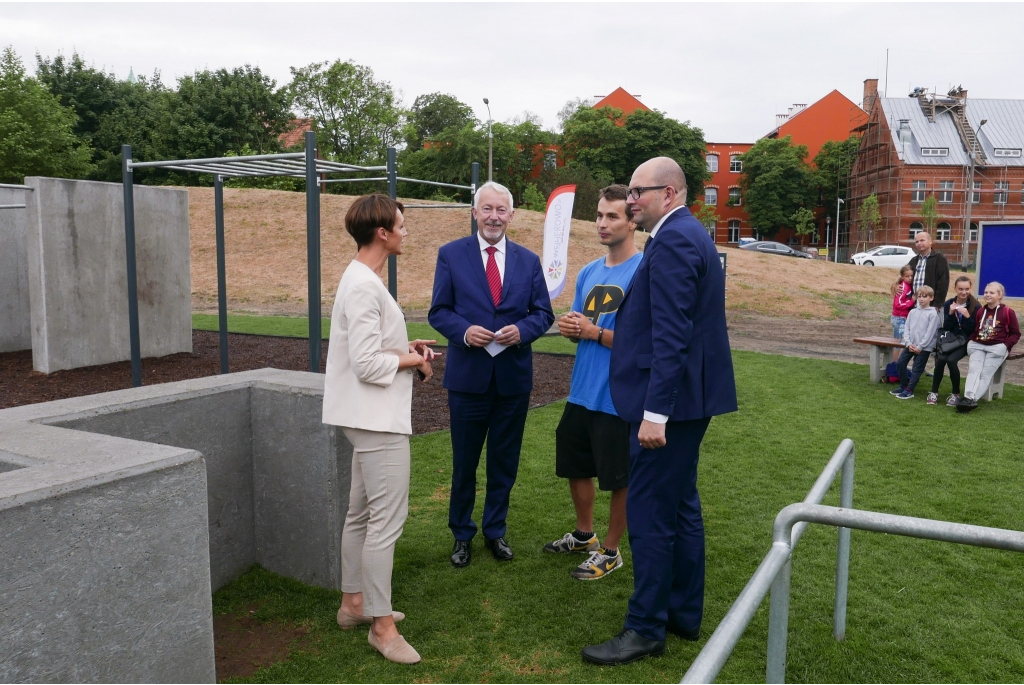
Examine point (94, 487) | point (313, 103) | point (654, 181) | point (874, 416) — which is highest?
point (313, 103)

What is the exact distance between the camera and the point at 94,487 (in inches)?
90.8

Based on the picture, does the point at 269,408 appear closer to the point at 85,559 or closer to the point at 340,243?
the point at 85,559

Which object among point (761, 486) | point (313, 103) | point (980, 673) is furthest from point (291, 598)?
point (313, 103)

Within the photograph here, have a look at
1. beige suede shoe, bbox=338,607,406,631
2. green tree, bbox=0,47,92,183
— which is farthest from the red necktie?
green tree, bbox=0,47,92,183

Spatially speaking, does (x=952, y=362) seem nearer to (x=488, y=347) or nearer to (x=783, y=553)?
(x=488, y=347)

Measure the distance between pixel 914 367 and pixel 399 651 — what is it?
8146 mm

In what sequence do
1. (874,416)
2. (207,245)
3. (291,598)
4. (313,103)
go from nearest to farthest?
1. (291,598)
2. (874,416)
3. (207,245)
4. (313,103)

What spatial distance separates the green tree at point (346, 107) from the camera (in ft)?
156

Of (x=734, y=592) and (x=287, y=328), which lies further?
(x=287, y=328)

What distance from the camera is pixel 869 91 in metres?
60.2

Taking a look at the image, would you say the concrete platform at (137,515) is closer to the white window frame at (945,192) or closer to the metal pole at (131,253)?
the metal pole at (131,253)

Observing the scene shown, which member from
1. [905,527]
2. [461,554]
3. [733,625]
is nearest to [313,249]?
[461,554]

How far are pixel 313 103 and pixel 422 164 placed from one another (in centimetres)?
750

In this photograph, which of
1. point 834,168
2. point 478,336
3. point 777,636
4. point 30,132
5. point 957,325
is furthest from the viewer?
point 834,168
